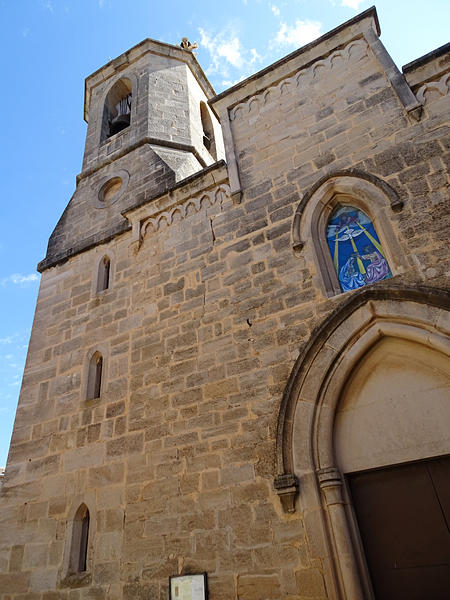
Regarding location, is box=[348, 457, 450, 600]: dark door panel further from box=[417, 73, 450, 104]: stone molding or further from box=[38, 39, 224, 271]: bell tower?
box=[38, 39, 224, 271]: bell tower

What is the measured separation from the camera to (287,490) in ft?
12.6

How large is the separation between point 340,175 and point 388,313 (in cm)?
193

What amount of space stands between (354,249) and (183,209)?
2753mm

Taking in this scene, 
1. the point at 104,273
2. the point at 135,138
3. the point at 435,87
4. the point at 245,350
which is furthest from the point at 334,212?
the point at 135,138

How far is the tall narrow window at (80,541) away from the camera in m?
4.75

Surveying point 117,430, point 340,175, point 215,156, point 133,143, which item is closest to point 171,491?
point 117,430

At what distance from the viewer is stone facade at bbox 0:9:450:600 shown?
3.90 meters

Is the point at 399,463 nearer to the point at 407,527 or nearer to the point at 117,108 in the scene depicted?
the point at 407,527

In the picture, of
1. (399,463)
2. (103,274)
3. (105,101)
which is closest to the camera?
(399,463)

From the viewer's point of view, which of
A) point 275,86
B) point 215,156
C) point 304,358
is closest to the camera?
point 304,358

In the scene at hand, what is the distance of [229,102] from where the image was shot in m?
6.89

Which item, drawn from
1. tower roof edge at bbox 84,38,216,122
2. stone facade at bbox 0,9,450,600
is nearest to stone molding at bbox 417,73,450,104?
stone facade at bbox 0,9,450,600

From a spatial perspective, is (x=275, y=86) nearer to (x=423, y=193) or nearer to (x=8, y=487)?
(x=423, y=193)

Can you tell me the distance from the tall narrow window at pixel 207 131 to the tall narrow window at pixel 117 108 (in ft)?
6.01
